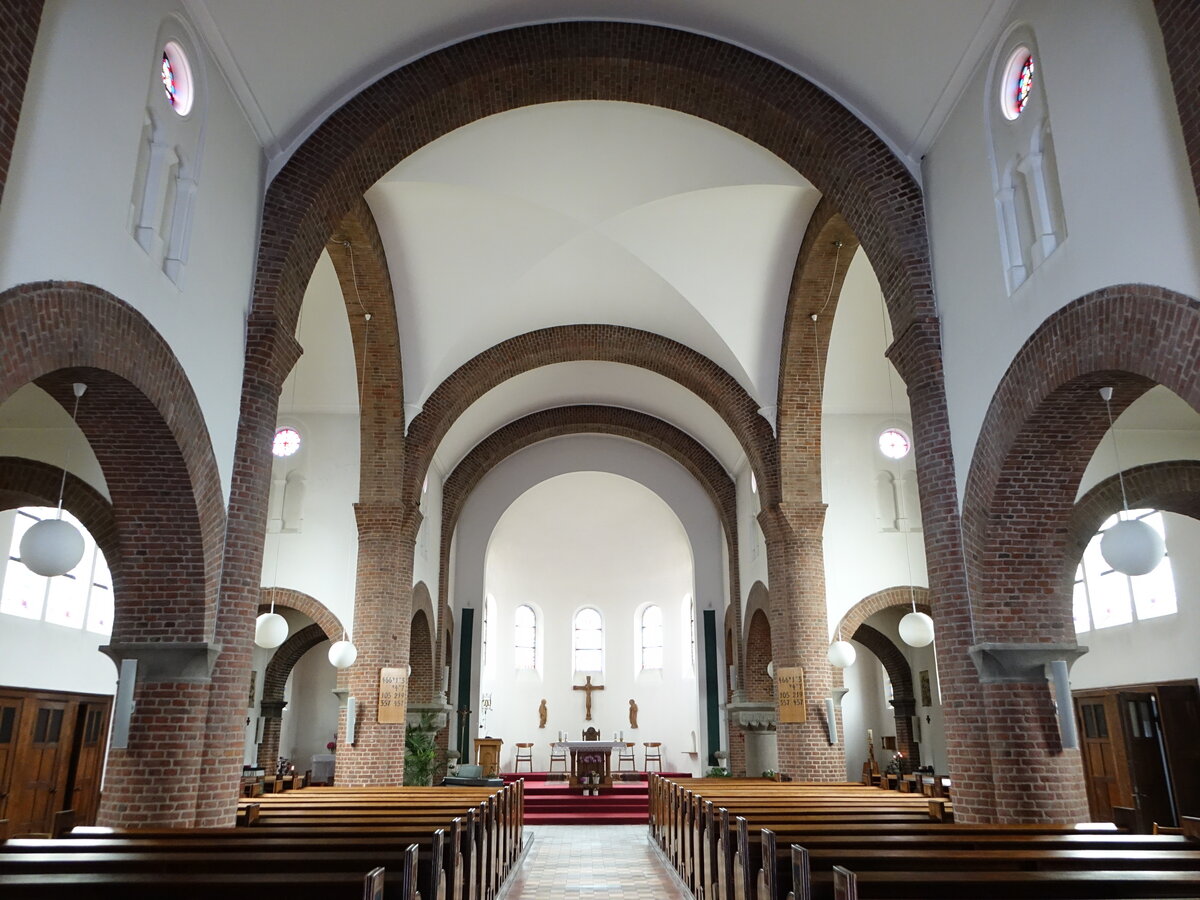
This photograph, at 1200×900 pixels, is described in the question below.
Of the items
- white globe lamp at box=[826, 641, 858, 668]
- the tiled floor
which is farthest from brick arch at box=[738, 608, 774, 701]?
white globe lamp at box=[826, 641, 858, 668]

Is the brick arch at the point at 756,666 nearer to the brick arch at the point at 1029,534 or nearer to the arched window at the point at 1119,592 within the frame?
the arched window at the point at 1119,592

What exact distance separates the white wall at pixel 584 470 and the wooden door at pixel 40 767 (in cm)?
945

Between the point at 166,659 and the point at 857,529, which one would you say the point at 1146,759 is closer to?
the point at 857,529

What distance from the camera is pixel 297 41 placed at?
893 centimetres

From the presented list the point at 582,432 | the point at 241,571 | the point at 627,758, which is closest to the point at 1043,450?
the point at 241,571

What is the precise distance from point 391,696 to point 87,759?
5389mm

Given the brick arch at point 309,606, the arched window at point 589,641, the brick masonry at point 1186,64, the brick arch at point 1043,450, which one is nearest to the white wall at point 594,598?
the arched window at point 589,641

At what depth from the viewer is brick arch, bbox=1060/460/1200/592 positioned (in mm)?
13125

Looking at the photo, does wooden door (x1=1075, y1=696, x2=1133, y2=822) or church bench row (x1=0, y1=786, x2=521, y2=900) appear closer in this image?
church bench row (x1=0, y1=786, x2=521, y2=900)

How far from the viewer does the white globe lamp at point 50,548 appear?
6.28 meters

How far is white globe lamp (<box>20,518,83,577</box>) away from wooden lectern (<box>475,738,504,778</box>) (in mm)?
17080

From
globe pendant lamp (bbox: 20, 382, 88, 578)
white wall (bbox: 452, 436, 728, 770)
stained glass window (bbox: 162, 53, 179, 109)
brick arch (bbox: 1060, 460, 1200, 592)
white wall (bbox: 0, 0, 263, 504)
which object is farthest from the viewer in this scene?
white wall (bbox: 452, 436, 728, 770)

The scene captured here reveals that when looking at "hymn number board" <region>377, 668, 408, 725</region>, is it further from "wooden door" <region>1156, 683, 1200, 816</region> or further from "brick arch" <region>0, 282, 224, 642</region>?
"wooden door" <region>1156, 683, 1200, 816</region>

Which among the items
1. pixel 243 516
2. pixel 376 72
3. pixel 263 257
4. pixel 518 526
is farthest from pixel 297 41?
pixel 518 526
